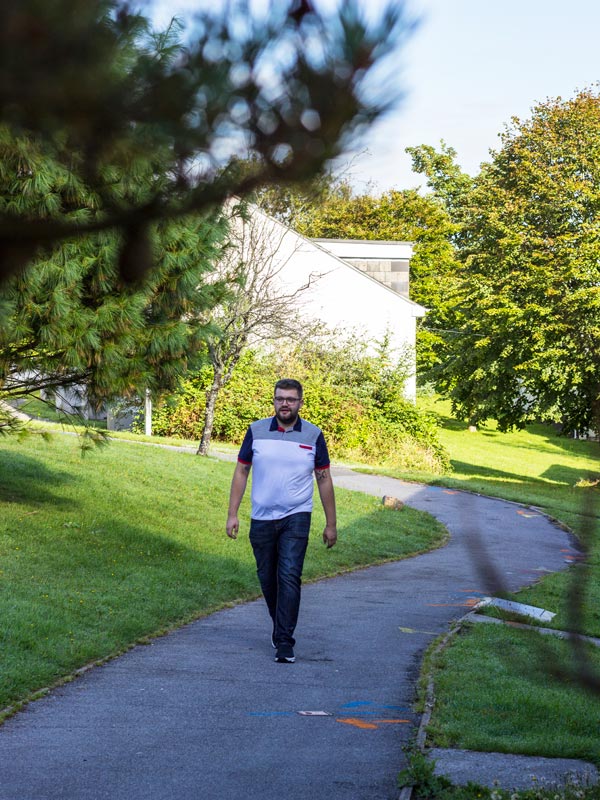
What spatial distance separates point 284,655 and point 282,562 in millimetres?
703

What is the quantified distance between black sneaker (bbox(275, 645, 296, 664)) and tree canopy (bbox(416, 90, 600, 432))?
21.9 metres

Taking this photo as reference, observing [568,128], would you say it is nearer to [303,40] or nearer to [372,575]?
[372,575]

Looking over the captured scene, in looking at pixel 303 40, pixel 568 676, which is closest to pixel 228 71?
pixel 303 40

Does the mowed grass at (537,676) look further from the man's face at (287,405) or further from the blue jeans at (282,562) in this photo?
the man's face at (287,405)

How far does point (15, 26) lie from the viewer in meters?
2.12

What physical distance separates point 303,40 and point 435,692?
5699 mm

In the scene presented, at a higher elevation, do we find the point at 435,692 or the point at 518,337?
the point at 518,337

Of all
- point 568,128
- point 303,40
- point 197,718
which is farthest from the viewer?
point 568,128

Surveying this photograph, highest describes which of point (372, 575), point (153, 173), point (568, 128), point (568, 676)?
point (568, 128)

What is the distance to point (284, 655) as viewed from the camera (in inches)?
328

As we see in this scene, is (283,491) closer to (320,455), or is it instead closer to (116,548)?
(320,455)

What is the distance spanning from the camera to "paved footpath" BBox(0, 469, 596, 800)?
5328 mm

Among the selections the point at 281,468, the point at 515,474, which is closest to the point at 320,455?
the point at 281,468

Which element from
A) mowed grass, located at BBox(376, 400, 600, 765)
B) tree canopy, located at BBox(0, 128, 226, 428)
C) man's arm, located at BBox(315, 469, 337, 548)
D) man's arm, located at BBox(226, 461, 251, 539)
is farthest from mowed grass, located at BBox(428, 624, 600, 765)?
tree canopy, located at BBox(0, 128, 226, 428)
